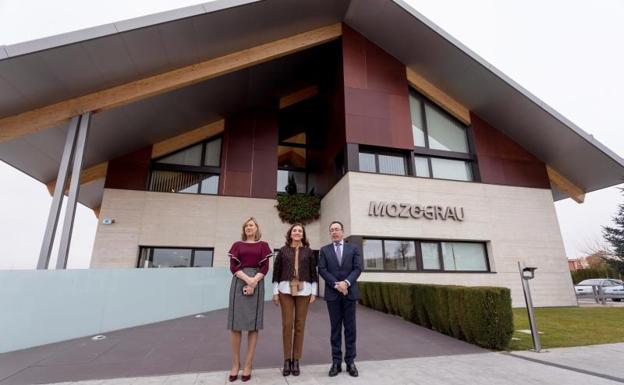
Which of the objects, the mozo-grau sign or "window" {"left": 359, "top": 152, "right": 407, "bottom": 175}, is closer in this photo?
the mozo-grau sign

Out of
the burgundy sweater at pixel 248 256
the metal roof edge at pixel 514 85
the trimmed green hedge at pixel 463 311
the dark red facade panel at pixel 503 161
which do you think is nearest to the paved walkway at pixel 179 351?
the trimmed green hedge at pixel 463 311

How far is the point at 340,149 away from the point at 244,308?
9269 millimetres

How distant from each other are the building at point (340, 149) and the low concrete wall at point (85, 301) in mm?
3980

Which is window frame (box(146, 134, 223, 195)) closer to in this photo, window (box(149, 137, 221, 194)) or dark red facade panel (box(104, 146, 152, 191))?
window (box(149, 137, 221, 194))

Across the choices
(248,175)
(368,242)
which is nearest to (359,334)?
(368,242)

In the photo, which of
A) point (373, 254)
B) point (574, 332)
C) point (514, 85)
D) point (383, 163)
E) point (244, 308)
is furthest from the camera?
point (383, 163)

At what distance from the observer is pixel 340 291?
10.7ft

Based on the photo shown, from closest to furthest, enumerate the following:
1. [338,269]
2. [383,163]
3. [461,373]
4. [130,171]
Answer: [461,373]
[338,269]
[383,163]
[130,171]

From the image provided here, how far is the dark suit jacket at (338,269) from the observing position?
3.35 meters

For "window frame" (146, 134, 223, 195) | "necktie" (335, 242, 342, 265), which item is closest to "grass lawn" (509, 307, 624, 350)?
"necktie" (335, 242, 342, 265)

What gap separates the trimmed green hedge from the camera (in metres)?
4.53

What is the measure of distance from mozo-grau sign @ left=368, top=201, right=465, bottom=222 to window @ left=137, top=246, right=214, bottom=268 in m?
7.23

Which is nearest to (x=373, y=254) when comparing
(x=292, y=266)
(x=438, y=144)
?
(x=438, y=144)

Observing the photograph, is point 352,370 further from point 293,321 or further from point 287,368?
point 293,321
